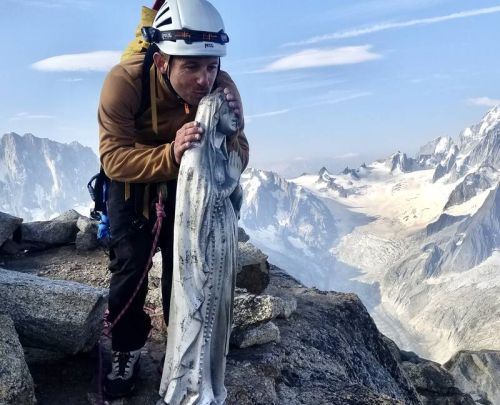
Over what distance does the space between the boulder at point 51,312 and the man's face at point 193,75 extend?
3.26 metres

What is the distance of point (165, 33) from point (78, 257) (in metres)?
9.04

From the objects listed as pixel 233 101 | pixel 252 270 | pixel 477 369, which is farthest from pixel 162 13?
pixel 477 369

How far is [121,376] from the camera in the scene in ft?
21.6

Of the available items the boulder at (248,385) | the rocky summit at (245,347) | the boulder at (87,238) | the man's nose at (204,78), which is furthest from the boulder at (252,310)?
the boulder at (87,238)

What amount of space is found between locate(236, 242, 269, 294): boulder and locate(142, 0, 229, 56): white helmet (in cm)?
614

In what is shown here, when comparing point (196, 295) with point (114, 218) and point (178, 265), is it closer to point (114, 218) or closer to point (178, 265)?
point (178, 265)

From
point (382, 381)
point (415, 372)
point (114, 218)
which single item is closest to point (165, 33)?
point (114, 218)

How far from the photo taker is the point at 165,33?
5.48m

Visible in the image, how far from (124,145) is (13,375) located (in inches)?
106

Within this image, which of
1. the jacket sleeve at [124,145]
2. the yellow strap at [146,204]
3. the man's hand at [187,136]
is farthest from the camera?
the yellow strap at [146,204]

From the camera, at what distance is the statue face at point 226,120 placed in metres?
5.65

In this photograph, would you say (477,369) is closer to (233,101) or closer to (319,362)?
Answer: (319,362)

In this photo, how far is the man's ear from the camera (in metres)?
5.66

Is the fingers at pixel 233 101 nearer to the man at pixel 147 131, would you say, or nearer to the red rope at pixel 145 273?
the man at pixel 147 131
